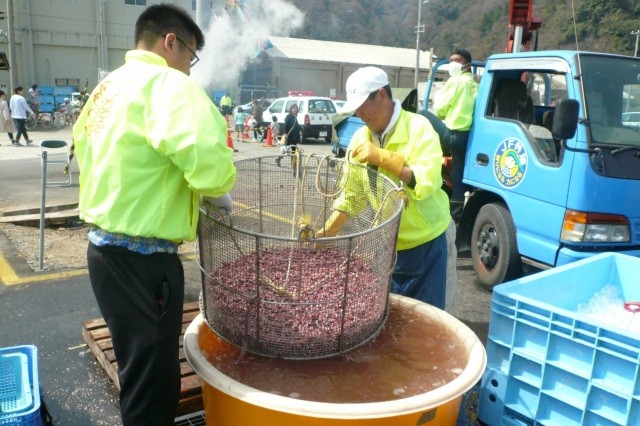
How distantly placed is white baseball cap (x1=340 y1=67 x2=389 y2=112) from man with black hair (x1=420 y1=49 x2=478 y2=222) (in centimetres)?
296

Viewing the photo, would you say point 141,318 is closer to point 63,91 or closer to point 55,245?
point 55,245

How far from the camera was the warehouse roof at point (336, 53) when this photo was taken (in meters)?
41.3

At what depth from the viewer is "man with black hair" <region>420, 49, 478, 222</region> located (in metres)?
5.61

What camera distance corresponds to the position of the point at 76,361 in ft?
12.6

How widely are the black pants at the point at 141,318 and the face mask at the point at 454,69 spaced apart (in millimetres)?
5009

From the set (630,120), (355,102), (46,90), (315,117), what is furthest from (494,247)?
(46,90)

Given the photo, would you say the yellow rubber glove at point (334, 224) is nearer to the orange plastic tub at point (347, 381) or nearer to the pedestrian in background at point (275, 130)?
the orange plastic tub at point (347, 381)

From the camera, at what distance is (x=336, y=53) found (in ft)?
143

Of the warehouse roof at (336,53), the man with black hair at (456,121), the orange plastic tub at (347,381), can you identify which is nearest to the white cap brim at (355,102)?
the orange plastic tub at (347,381)

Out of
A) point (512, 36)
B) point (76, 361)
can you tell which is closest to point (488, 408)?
point (76, 361)

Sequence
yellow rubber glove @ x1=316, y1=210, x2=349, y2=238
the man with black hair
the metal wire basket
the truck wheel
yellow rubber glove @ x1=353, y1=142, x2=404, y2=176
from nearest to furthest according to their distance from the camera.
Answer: the metal wire basket, yellow rubber glove @ x1=353, y1=142, x2=404, y2=176, yellow rubber glove @ x1=316, y1=210, x2=349, y2=238, the truck wheel, the man with black hair

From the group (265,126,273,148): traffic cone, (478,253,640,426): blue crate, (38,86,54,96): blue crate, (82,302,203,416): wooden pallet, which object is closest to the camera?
(478,253,640,426): blue crate

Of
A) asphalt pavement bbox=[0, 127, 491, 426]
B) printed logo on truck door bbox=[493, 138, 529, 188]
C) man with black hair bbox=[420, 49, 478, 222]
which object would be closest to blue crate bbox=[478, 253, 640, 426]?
asphalt pavement bbox=[0, 127, 491, 426]

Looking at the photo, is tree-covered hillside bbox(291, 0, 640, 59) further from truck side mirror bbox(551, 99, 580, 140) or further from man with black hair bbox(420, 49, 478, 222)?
truck side mirror bbox(551, 99, 580, 140)
